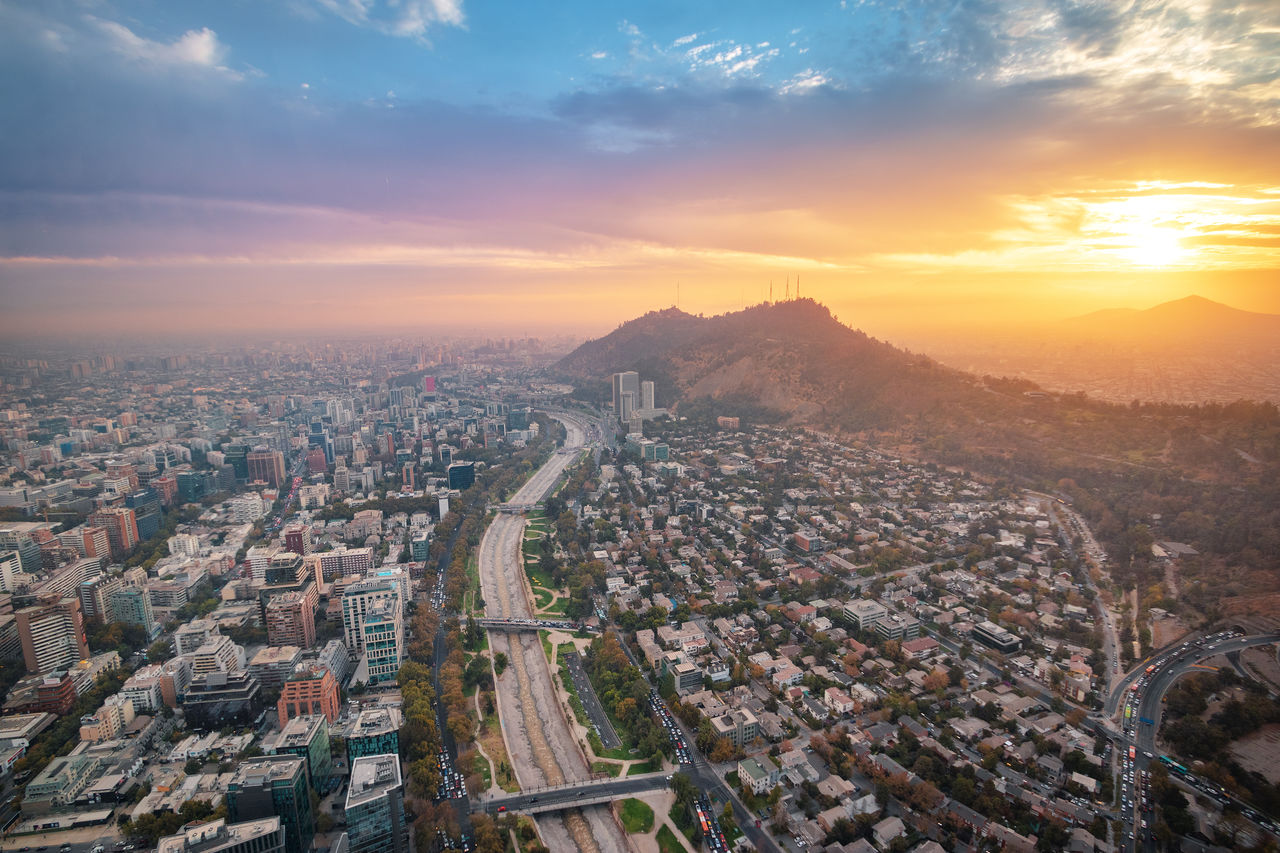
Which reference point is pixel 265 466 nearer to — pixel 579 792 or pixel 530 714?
pixel 530 714

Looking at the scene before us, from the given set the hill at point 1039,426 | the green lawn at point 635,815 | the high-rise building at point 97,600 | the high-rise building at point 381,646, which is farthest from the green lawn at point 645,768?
the high-rise building at point 97,600

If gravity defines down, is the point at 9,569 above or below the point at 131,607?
above

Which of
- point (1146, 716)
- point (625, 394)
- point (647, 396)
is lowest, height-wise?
point (1146, 716)

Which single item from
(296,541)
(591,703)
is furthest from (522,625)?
(296,541)

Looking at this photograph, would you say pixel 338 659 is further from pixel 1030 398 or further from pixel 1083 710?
pixel 1030 398

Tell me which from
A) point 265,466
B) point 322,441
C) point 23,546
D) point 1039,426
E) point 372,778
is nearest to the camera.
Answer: point 372,778

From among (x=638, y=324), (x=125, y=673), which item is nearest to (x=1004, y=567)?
(x=125, y=673)
